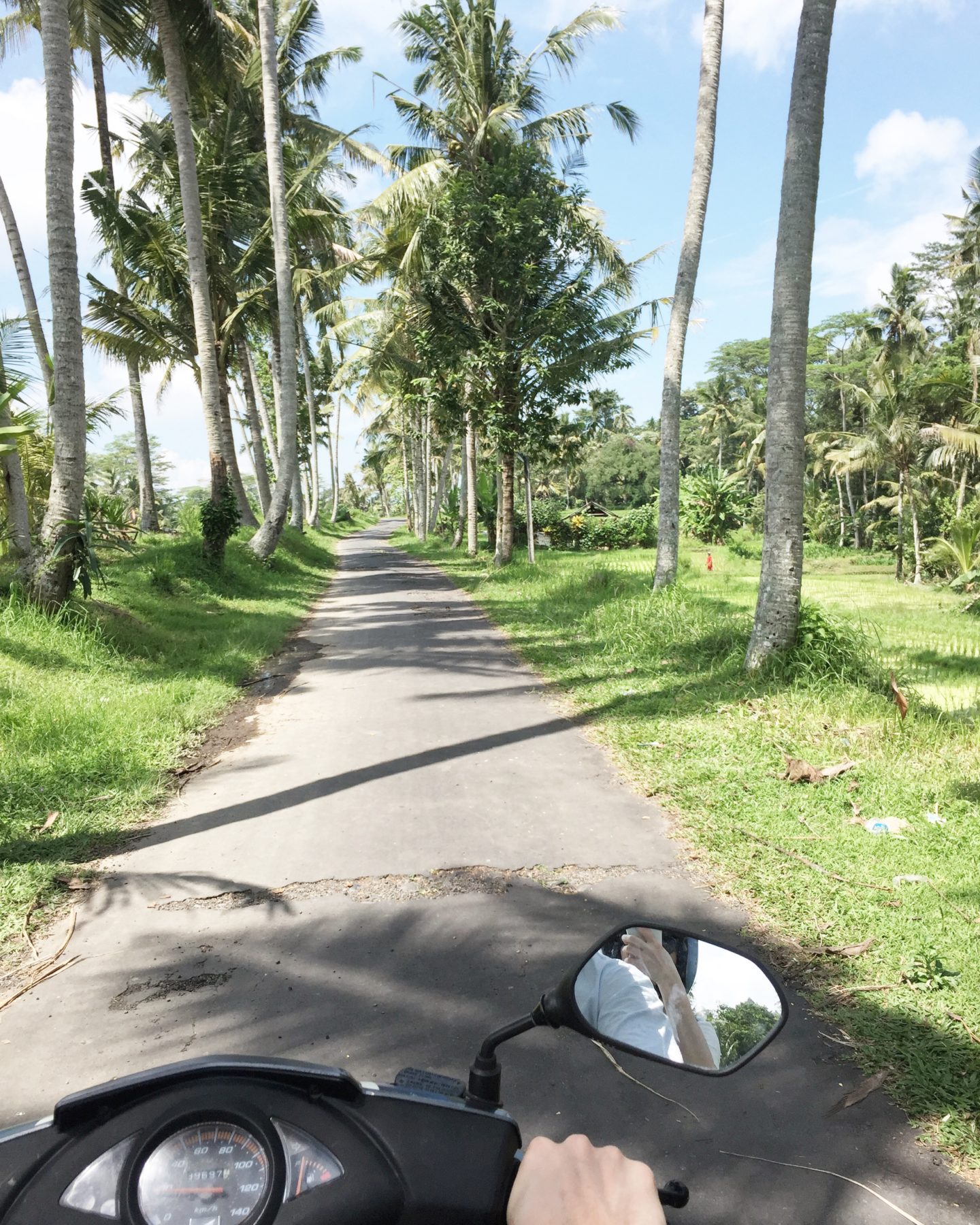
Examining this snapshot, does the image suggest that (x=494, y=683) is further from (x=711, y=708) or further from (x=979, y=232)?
(x=979, y=232)

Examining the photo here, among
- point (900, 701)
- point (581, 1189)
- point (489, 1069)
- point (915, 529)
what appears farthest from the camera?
point (915, 529)

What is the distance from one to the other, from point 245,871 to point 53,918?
33.5 inches

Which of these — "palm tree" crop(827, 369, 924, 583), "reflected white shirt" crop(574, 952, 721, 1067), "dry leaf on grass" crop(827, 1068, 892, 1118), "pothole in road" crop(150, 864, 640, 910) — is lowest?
"dry leaf on grass" crop(827, 1068, 892, 1118)

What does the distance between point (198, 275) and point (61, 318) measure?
6.92 meters

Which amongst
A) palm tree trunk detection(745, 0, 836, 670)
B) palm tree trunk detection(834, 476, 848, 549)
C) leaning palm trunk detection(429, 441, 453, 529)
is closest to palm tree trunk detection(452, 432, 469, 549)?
leaning palm trunk detection(429, 441, 453, 529)

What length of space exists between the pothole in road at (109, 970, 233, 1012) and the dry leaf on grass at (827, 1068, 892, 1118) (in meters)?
2.13

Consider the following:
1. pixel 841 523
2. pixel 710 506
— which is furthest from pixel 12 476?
pixel 841 523

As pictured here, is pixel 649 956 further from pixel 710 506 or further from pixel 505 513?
pixel 710 506

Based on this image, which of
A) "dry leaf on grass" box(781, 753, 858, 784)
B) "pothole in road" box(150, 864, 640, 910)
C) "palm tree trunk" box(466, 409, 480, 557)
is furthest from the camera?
"palm tree trunk" box(466, 409, 480, 557)

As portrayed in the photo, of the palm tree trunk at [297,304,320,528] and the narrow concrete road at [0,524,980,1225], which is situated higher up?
the palm tree trunk at [297,304,320,528]

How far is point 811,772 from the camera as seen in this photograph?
536 cm

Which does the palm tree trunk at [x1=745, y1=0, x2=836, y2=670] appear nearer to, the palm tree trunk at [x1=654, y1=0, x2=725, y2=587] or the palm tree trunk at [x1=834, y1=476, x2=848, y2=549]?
the palm tree trunk at [x1=654, y1=0, x2=725, y2=587]

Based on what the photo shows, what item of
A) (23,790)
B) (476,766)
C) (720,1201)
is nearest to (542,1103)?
(720,1201)

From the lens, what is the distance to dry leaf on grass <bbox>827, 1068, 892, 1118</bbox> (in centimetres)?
257
